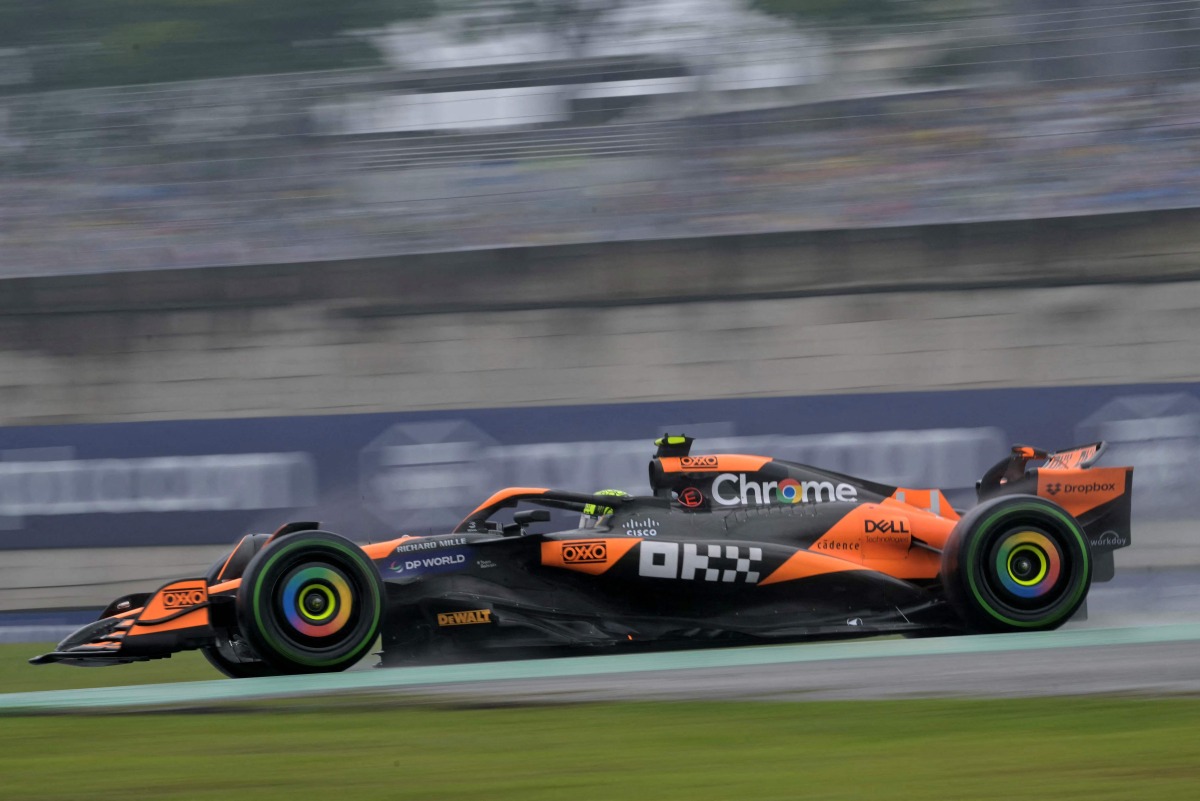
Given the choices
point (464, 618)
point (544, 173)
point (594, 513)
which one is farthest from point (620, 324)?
point (464, 618)

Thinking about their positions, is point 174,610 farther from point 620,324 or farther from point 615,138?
point 615,138

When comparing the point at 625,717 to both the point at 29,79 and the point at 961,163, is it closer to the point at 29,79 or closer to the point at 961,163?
the point at 961,163

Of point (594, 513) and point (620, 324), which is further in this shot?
point (620, 324)

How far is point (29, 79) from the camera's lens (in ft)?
45.5

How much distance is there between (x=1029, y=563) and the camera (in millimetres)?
6508

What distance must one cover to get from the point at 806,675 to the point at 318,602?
211 cm

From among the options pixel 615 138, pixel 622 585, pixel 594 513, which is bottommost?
pixel 622 585

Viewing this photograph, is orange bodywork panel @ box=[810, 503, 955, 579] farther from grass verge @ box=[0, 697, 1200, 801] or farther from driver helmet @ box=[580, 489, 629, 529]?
grass verge @ box=[0, 697, 1200, 801]

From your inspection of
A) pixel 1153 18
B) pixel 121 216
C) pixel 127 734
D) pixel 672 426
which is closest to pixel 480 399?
pixel 672 426

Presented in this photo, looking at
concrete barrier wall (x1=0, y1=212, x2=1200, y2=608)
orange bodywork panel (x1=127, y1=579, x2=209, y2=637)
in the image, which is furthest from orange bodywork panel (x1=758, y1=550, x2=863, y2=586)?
concrete barrier wall (x1=0, y1=212, x2=1200, y2=608)

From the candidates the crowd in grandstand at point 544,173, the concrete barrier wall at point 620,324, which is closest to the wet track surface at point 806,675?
the concrete barrier wall at point 620,324

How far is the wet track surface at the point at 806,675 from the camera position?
477cm

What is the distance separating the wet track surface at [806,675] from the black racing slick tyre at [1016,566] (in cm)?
14

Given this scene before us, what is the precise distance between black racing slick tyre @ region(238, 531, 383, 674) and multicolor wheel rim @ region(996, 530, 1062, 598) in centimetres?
292
